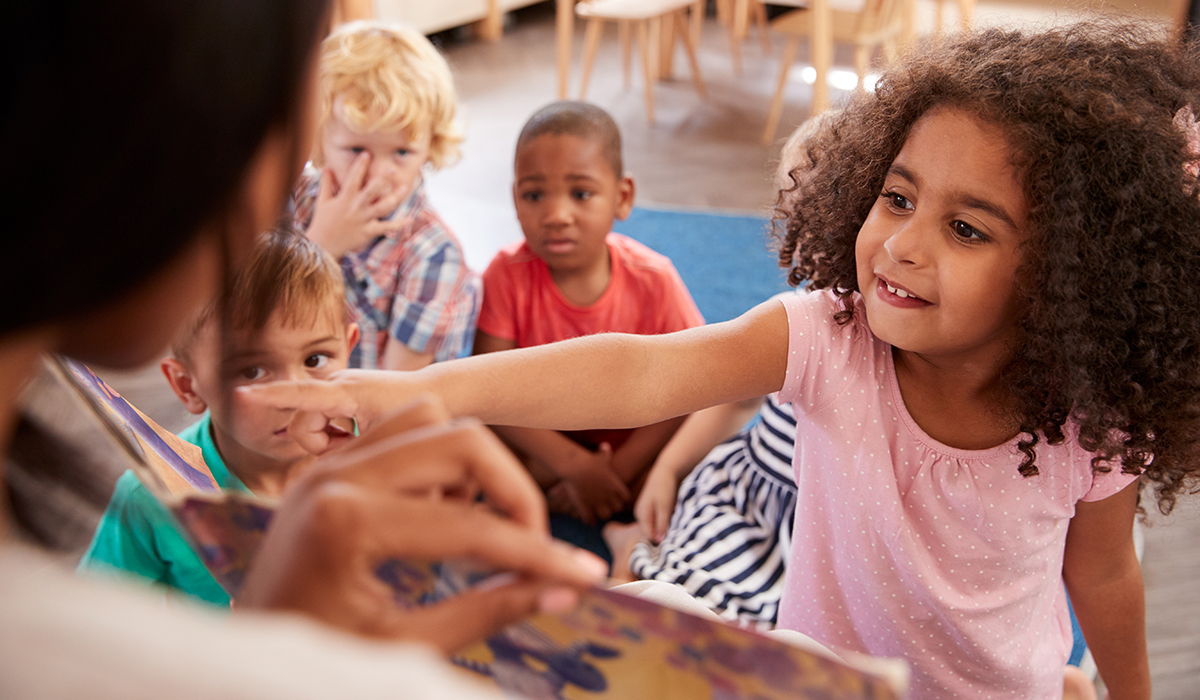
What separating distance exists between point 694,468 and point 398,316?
60cm

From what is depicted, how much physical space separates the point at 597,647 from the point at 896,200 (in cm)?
60

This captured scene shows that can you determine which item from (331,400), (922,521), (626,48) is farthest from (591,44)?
(331,400)

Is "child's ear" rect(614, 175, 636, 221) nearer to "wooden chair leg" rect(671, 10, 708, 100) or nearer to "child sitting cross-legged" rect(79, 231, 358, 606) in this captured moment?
"child sitting cross-legged" rect(79, 231, 358, 606)

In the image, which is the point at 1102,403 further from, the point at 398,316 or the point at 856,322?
the point at 398,316

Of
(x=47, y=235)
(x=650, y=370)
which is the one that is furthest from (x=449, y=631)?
(x=650, y=370)

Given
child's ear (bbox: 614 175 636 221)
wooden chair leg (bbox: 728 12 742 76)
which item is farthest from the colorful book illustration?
wooden chair leg (bbox: 728 12 742 76)

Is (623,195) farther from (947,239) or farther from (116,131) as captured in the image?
(116,131)

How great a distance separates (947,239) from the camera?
0.81 metres

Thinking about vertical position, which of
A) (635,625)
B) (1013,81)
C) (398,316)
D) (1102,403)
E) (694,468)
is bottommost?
(694,468)

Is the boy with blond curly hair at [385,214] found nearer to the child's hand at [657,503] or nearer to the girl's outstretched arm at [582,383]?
the child's hand at [657,503]

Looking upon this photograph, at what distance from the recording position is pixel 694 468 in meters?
1.62

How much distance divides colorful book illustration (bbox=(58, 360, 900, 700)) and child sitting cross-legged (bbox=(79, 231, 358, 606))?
6 centimetres

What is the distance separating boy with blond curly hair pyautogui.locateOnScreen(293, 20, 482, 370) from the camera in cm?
161

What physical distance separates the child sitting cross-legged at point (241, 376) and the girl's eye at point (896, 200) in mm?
548
